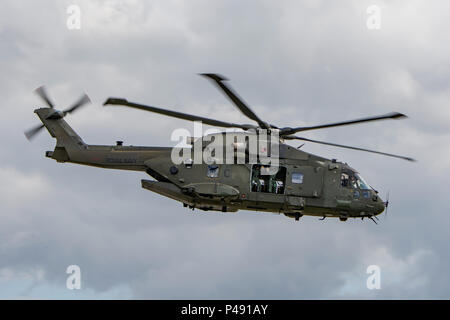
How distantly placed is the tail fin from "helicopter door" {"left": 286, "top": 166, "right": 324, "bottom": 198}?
1138 centimetres

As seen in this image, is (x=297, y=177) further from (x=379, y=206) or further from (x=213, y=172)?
(x=379, y=206)

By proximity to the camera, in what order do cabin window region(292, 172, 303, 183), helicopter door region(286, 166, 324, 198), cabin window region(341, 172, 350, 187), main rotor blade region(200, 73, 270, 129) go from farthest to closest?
cabin window region(341, 172, 350, 187), cabin window region(292, 172, 303, 183), helicopter door region(286, 166, 324, 198), main rotor blade region(200, 73, 270, 129)

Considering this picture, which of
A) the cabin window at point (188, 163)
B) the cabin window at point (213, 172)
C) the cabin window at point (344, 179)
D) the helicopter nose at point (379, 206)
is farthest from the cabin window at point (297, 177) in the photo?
the cabin window at point (188, 163)

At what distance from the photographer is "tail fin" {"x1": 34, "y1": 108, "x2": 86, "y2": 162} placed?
4178 cm

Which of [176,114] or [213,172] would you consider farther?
[213,172]

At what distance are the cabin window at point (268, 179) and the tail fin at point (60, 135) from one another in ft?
31.5

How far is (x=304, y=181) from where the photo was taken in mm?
39469

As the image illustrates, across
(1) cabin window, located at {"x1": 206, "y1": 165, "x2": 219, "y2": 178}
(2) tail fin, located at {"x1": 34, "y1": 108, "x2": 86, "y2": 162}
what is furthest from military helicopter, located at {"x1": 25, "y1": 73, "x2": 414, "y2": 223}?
(2) tail fin, located at {"x1": 34, "y1": 108, "x2": 86, "y2": 162}

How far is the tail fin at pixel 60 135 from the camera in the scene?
4178 centimetres

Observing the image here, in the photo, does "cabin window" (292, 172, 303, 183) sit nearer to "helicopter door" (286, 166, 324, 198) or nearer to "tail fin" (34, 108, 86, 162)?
"helicopter door" (286, 166, 324, 198)

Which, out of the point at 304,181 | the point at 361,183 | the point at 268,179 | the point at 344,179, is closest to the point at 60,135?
the point at 268,179

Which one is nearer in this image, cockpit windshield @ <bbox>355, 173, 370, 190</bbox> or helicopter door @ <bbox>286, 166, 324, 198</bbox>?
helicopter door @ <bbox>286, 166, 324, 198</bbox>

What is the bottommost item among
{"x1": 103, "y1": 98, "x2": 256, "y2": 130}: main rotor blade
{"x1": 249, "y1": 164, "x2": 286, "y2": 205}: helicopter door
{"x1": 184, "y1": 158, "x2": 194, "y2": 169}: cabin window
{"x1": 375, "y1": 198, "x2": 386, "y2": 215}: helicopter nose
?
{"x1": 375, "y1": 198, "x2": 386, "y2": 215}: helicopter nose

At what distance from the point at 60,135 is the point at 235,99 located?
1187cm
